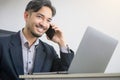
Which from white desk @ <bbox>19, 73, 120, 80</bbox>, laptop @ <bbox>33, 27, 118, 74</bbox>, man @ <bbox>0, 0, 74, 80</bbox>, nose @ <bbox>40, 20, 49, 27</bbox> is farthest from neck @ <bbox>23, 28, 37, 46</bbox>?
white desk @ <bbox>19, 73, 120, 80</bbox>

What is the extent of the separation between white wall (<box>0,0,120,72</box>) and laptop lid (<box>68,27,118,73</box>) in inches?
62.4

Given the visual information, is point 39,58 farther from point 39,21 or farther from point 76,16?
point 76,16

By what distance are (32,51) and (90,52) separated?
1.60ft

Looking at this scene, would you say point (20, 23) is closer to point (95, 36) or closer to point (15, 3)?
point (15, 3)

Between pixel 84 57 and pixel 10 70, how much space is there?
491 mm

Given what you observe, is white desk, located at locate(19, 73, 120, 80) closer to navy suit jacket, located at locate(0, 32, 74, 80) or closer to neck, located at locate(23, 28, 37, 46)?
navy suit jacket, located at locate(0, 32, 74, 80)

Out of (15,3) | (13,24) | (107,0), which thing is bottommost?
(13,24)

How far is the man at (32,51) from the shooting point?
150 cm

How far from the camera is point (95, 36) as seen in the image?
125 cm

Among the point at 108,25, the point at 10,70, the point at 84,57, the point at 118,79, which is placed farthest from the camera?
the point at 108,25

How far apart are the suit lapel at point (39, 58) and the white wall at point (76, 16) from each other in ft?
4.22

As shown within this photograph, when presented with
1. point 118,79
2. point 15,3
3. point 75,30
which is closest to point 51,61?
point 118,79

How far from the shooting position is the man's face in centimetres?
159

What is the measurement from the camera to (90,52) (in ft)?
4.09
